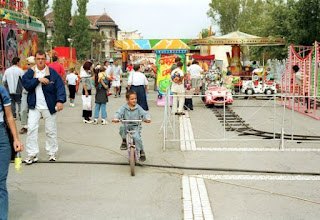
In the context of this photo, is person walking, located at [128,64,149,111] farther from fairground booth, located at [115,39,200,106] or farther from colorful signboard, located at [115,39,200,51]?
colorful signboard, located at [115,39,200,51]

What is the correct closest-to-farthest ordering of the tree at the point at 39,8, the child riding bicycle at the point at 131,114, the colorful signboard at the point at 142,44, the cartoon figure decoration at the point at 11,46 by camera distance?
the child riding bicycle at the point at 131,114
the cartoon figure decoration at the point at 11,46
the colorful signboard at the point at 142,44
the tree at the point at 39,8

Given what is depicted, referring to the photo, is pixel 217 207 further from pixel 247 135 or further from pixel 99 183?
pixel 247 135


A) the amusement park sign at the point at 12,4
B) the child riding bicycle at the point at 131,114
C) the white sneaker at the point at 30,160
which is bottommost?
the white sneaker at the point at 30,160

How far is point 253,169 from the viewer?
737cm

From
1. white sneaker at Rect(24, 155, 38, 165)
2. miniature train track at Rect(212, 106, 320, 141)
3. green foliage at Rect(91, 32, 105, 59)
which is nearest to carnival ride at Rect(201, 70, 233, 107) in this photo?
miniature train track at Rect(212, 106, 320, 141)

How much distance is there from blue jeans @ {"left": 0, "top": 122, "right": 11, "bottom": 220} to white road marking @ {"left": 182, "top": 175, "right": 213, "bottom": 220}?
1926mm

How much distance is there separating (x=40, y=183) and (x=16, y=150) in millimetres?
1811

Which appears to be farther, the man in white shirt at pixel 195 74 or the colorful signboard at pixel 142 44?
the colorful signboard at pixel 142 44

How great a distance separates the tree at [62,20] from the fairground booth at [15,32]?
158ft

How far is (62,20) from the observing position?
219ft

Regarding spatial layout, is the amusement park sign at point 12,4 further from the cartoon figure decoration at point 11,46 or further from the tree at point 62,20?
the tree at point 62,20

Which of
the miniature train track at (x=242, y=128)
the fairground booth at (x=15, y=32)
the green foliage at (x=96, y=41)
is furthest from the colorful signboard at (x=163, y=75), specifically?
the green foliage at (x=96, y=41)

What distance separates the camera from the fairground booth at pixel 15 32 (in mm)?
15764

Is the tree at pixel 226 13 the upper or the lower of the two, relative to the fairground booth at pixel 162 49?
upper
